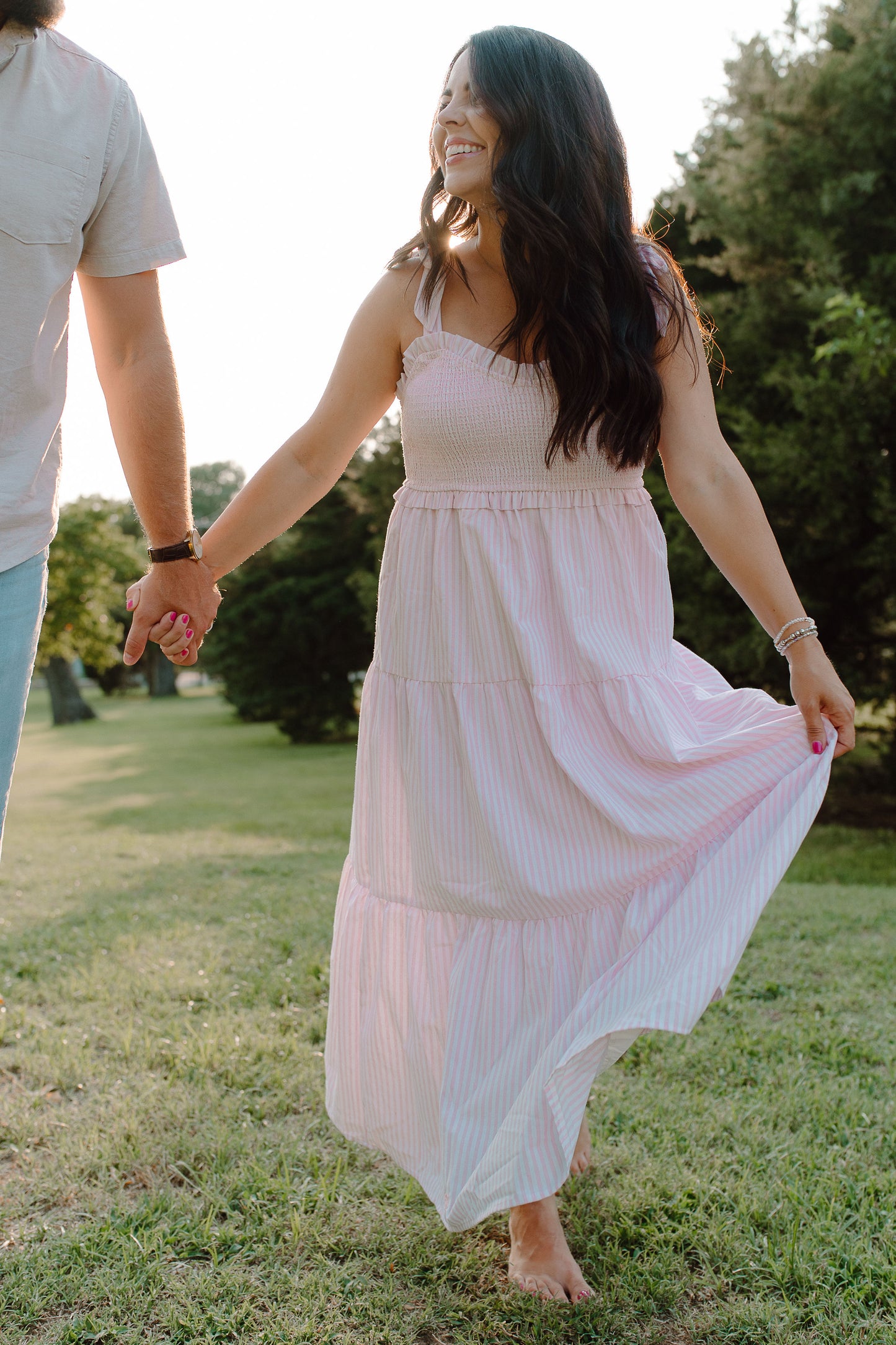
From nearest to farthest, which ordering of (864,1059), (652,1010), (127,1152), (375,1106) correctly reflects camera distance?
(652,1010) → (375,1106) → (127,1152) → (864,1059)

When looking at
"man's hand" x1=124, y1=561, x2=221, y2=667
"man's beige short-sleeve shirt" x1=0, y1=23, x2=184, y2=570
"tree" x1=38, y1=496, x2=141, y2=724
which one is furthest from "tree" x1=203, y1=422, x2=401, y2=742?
"man's beige short-sleeve shirt" x1=0, y1=23, x2=184, y2=570

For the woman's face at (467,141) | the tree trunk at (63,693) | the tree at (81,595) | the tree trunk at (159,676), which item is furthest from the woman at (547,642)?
the tree trunk at (159,676)

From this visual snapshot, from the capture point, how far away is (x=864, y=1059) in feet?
10.2

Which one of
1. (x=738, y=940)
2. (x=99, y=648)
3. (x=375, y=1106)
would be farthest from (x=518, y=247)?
(x=99, y=648)

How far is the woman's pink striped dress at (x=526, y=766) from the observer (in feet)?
6.66

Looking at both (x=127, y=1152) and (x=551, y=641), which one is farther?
(x=127, y=1152)

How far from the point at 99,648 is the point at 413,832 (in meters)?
29.6

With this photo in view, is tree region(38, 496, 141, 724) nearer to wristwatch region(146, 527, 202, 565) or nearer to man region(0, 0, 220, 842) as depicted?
Result: wristwatch region(146, 527, 202, 565)

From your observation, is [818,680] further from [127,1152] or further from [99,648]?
[99,648]

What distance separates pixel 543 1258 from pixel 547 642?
1226mm

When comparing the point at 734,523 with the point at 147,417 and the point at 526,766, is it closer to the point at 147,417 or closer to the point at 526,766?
the point at 526,766

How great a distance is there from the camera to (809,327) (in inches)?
395

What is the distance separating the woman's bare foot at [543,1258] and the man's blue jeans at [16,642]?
130 cm

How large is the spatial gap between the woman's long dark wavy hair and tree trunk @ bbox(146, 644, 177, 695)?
140 ft
